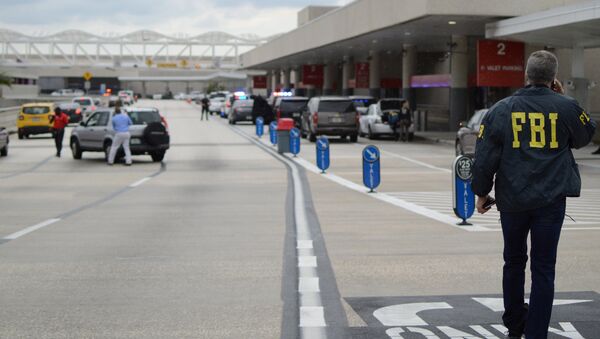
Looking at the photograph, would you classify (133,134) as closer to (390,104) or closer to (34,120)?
(390,104)

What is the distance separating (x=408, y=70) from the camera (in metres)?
56.5

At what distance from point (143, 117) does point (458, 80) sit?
21346mm

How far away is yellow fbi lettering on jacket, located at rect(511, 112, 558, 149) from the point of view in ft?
20.6

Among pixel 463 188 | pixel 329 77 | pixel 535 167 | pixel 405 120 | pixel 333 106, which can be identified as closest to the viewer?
pixel 535 167

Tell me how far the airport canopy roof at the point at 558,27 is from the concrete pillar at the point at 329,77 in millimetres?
43499

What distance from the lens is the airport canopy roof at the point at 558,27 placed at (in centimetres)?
2820

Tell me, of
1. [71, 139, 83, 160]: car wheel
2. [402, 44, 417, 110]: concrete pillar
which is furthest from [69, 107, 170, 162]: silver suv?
[402, 44, 417, 110]: concrete pillar

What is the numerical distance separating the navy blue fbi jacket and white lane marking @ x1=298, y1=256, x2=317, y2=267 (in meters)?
4.20

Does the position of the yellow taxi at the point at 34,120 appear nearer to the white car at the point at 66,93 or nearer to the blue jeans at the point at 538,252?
the blue jeans at the point at 538,252

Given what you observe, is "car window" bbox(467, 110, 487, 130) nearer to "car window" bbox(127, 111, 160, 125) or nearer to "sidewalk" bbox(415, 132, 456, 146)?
"car window" bbox(127, 111, 160, 125)

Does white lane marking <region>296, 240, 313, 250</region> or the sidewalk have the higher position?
white lane marking <region>296, 240, 313, 250</region>

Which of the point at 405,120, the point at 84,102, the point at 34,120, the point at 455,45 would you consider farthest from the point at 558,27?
the point at 84,102

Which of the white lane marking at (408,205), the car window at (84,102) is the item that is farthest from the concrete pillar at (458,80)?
the car window at (84,102)

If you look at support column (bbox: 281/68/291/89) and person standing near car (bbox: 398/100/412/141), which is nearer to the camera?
person standing near car (bbox: 398/100/412/141)
